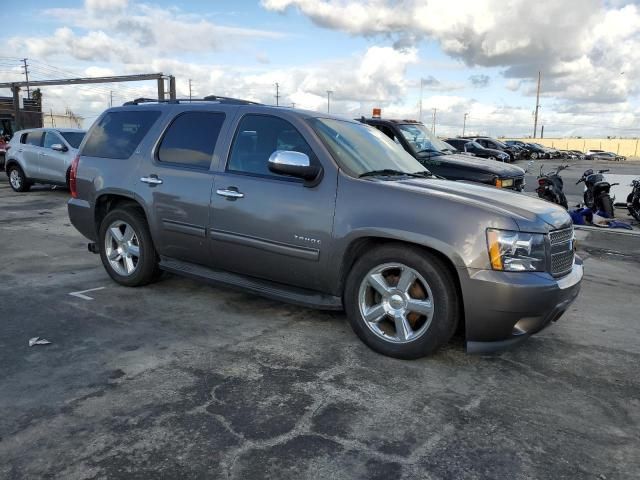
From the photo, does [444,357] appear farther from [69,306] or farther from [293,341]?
[69,306]

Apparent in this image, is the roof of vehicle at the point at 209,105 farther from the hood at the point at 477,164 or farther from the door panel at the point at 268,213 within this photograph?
the hood at the point at 477,164

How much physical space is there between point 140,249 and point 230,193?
4.40 ft

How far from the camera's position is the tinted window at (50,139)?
1362 cm

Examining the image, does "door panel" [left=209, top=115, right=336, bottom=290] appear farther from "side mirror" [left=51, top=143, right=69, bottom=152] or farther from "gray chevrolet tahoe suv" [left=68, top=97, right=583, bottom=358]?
"side mirror" [left=51, top=143, right=69, bottom=152]

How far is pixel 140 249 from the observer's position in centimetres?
523

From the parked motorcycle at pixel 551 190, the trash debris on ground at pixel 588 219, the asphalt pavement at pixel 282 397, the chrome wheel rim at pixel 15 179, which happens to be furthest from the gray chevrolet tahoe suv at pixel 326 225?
the chrome wheel rim at pixel 15 179

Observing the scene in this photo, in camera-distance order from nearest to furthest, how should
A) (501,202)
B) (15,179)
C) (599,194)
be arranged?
1. (501,202)
2. (599,194)
3. (15,179)

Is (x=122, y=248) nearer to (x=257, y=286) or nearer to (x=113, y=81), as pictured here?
(x=257, y=286)

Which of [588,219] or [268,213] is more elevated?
[268,213]

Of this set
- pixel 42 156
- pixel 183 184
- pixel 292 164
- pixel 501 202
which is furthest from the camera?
pixel 42 156

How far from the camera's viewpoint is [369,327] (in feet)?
12.8

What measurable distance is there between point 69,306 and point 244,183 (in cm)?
197

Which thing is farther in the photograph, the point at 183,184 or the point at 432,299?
the point at 183,184

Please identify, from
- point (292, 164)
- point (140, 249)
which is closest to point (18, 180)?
point (140, 249)
